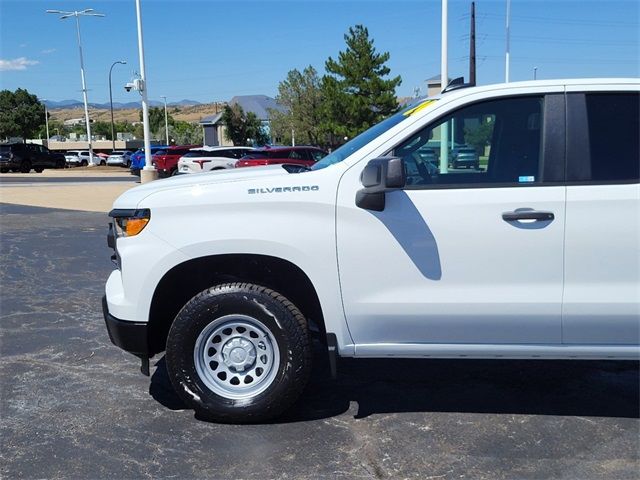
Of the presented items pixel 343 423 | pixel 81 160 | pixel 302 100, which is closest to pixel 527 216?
pixel 343 423

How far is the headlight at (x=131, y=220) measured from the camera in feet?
12.9

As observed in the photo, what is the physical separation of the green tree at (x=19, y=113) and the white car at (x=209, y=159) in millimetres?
53742

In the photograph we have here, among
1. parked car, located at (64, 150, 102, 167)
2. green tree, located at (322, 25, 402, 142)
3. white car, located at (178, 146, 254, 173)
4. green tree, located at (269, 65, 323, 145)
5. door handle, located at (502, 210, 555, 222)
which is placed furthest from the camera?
parked car, located at (64, 150, 102, 167)

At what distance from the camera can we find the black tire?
394 cm

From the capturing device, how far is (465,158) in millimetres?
3959

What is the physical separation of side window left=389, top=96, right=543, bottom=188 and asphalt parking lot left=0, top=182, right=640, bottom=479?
1.51 m

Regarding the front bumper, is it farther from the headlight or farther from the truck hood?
the truck hood

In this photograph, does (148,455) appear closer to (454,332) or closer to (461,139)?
(454,332)

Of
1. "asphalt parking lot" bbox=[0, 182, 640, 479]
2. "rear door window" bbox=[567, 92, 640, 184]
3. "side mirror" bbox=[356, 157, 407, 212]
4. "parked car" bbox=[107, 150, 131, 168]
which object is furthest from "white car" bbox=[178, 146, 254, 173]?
"parked car" bbox=[107, 150, 131, 168]

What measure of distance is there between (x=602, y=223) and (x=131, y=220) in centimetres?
273

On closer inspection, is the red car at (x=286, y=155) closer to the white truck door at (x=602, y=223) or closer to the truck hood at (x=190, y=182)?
the truck hood at (x=190, y=182)

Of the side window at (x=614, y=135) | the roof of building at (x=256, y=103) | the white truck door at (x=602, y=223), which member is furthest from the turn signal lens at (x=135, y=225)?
the roof of building at (x=256, y=103)

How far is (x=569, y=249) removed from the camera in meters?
3.73

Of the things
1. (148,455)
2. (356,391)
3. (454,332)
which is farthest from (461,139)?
(148,455)
